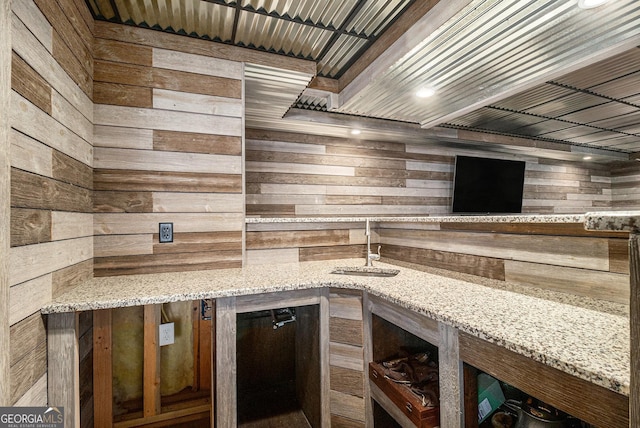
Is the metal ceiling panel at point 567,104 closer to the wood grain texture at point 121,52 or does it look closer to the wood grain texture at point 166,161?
the wood grain texture at point 166,161

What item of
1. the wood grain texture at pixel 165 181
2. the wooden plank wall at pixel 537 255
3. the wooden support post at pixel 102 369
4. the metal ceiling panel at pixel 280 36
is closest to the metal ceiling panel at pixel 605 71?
the wooden plank wall at pixel 537 255

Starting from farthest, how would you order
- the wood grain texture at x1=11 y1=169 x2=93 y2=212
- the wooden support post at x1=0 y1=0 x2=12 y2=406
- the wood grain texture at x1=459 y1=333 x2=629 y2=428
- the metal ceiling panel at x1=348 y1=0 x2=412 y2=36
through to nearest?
1. the metal ceiling panel at x1=348 y1=0 x2=412 y2=36
2. the wood grain texture at x1=11 y1=169 x2=93 y2=212
3. the wooden support post at x1=0 y1=0 x2=12 y2=406
4. the wood grain texture at x1=459 y1=333 x2=629 y2=428

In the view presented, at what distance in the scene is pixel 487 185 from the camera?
478 cm

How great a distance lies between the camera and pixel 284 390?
8.36 ft

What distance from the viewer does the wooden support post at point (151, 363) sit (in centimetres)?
167

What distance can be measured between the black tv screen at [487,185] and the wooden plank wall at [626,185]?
2.77m

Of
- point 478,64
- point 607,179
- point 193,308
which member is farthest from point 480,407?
point 607,179

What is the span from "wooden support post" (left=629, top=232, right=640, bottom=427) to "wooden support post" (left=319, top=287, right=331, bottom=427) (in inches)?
56.8

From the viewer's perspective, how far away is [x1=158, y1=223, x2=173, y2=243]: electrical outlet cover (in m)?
2.04

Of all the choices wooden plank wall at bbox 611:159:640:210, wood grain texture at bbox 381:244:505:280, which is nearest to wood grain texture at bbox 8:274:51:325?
wood grain texture at bbox 381:244:505:280

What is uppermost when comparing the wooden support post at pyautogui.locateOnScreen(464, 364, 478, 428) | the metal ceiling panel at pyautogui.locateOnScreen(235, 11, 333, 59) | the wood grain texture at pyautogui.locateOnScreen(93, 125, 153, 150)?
the metal ceiling panel at pyautogui.locateOnScreen(235, 11, 333, 59)

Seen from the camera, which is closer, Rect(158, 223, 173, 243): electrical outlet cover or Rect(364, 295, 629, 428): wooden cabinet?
Rect(364, 295, 629, 428): wooden cabinet

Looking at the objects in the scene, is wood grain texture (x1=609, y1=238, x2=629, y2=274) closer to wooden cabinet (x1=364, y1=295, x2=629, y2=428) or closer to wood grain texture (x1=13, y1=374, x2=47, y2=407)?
wooden cabinet (x1=364, y1=295, x2=629, y2=428)

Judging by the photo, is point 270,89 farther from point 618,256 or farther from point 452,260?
point 618,256
